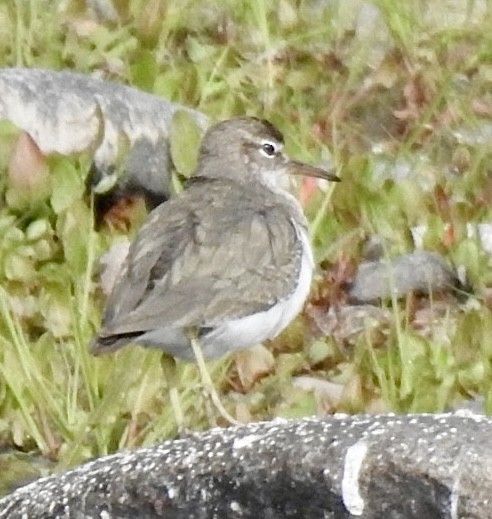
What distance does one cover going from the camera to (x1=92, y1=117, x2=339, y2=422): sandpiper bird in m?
4.71

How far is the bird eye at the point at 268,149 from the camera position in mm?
5754

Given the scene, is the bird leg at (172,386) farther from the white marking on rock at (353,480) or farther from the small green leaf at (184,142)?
the small green leaf at (184,142)

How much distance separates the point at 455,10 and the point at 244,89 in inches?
52.5

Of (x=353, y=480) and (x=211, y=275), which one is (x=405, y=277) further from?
(x=353, y=480)

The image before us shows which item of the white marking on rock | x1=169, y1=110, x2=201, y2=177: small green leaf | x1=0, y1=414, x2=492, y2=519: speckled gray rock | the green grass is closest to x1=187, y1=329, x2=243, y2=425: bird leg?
the green grass

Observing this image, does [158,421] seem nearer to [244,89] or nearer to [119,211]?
[119,211]

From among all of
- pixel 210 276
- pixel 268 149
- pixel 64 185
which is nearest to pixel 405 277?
pixel 268 149

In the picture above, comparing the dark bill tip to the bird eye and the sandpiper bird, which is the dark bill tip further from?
the sandpiper bird

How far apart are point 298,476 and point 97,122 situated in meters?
3.08

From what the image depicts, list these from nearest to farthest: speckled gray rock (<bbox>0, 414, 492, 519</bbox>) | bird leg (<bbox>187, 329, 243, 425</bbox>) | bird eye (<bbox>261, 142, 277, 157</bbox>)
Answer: speckled gray rock (<bbox>0, 414, 492, 519</bbox>) < bird leg (<bbox>187, 329, 243, 425</bbox>) < bird eye (<bbox>261, 142, 277, 157</bbox>)

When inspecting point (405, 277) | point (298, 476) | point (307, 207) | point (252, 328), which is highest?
point (298, 476)

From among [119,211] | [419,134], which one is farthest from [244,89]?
[119,211]

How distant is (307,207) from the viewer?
6449mm

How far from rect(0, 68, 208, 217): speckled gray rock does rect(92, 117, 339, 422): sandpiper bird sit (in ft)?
3.78
